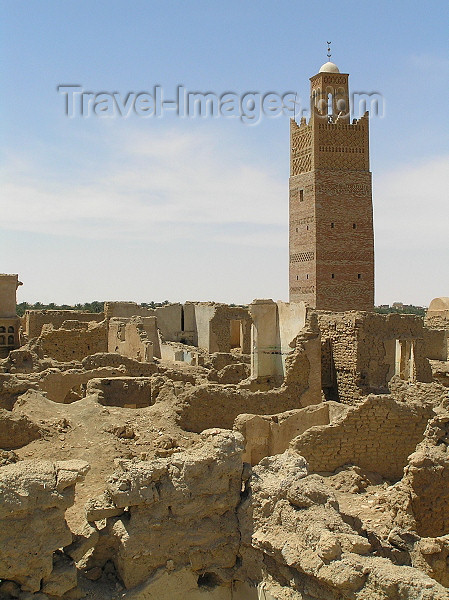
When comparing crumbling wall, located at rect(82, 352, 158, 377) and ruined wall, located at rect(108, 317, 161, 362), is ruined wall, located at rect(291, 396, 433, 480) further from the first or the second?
ruined wall, located at rect(108, 317, 161, 362)

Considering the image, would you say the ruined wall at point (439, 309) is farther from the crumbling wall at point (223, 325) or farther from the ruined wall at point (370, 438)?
the ruined wall at point (370, 438)

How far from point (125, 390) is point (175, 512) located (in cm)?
737

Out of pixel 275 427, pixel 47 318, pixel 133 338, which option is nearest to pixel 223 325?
pixel 47 318

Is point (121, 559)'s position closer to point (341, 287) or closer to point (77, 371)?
point (77, 371)

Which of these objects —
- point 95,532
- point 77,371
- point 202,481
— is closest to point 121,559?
point 95,532

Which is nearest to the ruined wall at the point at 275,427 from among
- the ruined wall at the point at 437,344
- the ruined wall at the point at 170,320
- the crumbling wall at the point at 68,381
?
the crumbling wall at the point at 68,381

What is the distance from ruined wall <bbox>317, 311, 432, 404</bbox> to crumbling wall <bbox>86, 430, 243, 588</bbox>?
949 cm

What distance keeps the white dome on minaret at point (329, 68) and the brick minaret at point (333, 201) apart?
0.05m

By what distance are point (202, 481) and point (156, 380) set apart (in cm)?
691

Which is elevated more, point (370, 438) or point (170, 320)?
point (170, 320)

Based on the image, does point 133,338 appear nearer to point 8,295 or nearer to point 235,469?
point 8,295

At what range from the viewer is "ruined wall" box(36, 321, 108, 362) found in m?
19.6

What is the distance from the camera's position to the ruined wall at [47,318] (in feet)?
91.6

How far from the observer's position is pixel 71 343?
2038 centimetres
